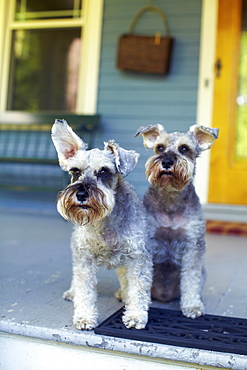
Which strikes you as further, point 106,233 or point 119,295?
point 119,295

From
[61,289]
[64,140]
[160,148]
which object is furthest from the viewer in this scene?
[61,289]

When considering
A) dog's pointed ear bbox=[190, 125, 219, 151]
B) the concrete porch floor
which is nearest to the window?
the concrete porch floor

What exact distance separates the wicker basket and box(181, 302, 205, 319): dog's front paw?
4666mm

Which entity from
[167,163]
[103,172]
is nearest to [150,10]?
[167,163]

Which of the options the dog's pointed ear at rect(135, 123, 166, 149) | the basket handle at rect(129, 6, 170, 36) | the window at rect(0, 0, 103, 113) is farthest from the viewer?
the window at rect(0, 0, 103, 113)

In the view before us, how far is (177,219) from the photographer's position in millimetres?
2725

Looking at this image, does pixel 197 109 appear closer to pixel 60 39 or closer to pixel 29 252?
pixel 60 39

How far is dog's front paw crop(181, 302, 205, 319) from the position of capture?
260 cm

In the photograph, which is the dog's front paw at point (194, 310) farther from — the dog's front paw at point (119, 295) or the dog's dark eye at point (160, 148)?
the dog's dark eye at point (160, 148)

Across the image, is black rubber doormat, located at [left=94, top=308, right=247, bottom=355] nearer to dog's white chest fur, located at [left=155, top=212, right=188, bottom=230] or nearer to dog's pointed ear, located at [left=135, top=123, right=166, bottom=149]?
dog's white chest fur, located at [left=155, top=212, right=188, bottom=230]

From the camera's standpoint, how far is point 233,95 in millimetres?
6410

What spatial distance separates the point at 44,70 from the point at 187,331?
20.5 ft

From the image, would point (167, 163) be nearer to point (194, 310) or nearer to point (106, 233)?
point (106, 233)

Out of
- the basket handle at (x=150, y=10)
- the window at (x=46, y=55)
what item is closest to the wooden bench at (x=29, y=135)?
the window at (x=46, y=55)
